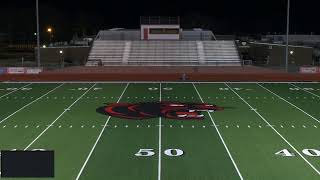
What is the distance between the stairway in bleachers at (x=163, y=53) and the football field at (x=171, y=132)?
1897 cm

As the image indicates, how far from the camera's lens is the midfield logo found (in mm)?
20422

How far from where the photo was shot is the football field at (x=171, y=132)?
12898 mm

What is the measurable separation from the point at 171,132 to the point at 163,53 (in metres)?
32.8

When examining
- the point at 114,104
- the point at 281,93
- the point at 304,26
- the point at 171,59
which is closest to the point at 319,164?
the point at 114,104

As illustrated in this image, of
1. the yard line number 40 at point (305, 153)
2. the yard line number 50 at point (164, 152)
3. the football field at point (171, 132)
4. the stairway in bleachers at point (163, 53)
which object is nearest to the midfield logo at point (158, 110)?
the football field at point (171, 132)

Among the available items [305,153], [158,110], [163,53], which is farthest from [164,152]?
[163,53]

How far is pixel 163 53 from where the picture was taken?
49812mm

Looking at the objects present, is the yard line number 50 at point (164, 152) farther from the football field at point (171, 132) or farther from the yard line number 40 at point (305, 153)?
the yard line number 40 at point (305, 153)

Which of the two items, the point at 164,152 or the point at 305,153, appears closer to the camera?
the point at 305,153

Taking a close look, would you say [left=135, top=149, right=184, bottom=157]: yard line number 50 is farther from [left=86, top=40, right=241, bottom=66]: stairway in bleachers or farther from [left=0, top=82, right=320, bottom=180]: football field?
[left=86, top=40, right=241, bottom=66]: stairway in bleachers

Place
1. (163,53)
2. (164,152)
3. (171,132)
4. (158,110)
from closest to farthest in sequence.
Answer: (164,152) < (171,132) < (158,110) < (163,53)

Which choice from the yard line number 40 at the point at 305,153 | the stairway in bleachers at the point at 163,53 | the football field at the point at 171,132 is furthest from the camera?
the stairway in bleachers at the point at 163,53

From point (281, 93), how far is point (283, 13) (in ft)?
220

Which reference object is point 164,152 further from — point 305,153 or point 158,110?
point 158,110
